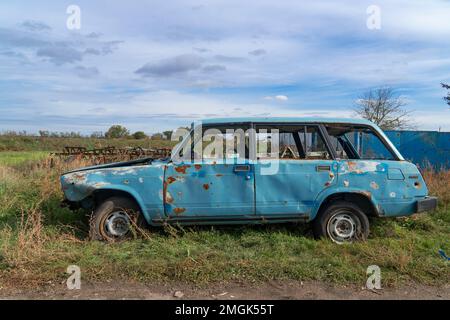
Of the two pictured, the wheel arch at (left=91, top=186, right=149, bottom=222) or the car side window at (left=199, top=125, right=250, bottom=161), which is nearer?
the wheel arch at (left=91, top=186, right=149, bottom=222)

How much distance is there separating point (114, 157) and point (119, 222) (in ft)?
26.7

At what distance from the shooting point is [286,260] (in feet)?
14.5

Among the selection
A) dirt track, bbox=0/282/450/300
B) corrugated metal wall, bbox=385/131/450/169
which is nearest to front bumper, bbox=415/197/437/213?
dirt track, bbox=0/282/450/300

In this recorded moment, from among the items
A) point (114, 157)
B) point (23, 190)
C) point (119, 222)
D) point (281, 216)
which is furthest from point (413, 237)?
point (114, 157)

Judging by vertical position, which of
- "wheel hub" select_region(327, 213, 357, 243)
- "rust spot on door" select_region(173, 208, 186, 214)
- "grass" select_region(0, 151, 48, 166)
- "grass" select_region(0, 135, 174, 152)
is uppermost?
"grass" select_region(0, 135, 174, 152)

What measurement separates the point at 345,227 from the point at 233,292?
2194 millimetres

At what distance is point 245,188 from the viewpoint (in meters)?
4.99

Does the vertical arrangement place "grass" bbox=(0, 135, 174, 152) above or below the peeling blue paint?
above

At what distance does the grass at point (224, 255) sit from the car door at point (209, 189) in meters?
0.40

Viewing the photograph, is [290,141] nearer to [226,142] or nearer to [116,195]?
[226,142]

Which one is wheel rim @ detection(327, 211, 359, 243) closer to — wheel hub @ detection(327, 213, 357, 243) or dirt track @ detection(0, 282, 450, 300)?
wheel hub @ detection(327, 213, 357, 243)

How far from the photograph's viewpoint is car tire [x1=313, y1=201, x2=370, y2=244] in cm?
511

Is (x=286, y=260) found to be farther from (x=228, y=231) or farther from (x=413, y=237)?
(x=413, y=237)

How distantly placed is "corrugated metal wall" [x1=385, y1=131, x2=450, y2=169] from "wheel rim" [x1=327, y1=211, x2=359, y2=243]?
847 cm
